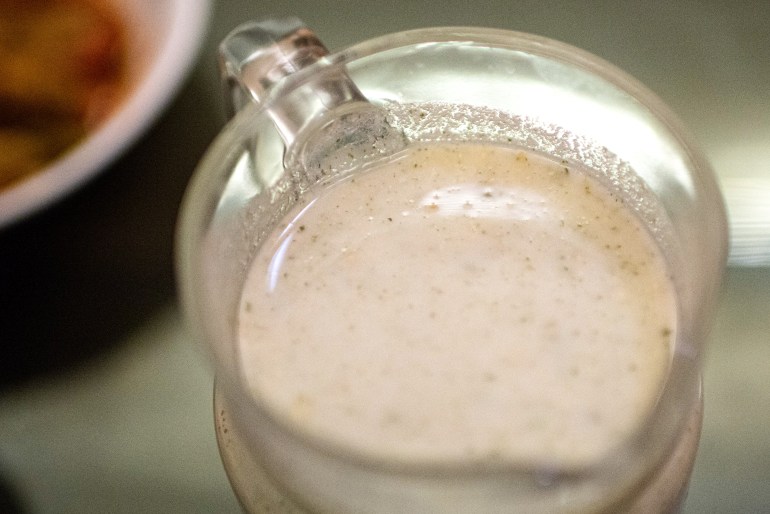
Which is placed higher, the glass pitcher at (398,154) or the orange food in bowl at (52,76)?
the orange food in bowl at (52,76)

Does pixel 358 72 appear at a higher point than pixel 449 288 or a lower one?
higher

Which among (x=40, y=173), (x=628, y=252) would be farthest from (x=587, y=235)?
(x=40, y=173)

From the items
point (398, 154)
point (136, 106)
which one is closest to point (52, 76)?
point (136, 106)

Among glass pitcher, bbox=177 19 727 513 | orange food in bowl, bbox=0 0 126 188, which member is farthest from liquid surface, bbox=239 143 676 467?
orange food in bowl, bbox=0 0 126 188

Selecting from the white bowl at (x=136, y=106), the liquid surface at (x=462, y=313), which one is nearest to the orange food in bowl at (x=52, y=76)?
the white bowl at (x=136, y=106)

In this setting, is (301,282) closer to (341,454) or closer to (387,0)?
(341,454)

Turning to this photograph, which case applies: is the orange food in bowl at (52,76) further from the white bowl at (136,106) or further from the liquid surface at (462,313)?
the liquid surface at (462,313)

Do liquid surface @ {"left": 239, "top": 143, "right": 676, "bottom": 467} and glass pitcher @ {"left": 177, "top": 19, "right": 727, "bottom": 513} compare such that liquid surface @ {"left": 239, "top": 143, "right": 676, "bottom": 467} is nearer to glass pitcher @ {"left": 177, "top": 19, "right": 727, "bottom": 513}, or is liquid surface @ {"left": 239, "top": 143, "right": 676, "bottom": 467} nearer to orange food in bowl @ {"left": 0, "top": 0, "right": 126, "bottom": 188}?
glass pitcher @ {"left": 177, "top": 19, "right": 727, "bottom": 513}
